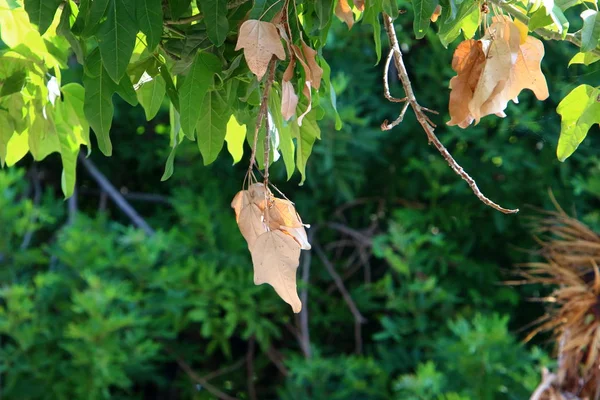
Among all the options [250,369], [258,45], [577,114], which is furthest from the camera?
[250,369]

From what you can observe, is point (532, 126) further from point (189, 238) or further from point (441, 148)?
point (441, 148)

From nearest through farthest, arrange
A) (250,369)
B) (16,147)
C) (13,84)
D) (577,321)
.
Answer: (13,84) < (16,147) < (577,321) < (250,369)

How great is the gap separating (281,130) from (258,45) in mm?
191

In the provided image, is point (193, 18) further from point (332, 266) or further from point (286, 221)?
point (332, 266)

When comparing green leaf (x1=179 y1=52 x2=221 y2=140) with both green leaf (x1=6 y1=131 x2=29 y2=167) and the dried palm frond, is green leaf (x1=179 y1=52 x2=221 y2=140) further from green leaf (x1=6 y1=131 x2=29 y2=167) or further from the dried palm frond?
the dried palm frond

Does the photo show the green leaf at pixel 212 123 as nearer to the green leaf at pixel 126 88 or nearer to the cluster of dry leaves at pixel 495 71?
the green leaf at pixel 126 88

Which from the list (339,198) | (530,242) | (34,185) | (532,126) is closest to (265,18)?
(532,126)

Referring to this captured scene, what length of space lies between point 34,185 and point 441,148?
2940mm

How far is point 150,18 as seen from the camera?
0.67 m

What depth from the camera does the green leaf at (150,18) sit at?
0.66 meters

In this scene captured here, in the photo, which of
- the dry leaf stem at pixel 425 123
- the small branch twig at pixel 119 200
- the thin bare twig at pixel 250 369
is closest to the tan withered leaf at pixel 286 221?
the dry leaf stem at pixel 425 123

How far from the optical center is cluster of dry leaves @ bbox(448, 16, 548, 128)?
649mm

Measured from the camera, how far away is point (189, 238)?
2.88 metres

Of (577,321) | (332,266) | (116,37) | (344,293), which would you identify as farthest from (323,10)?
(332,266)
